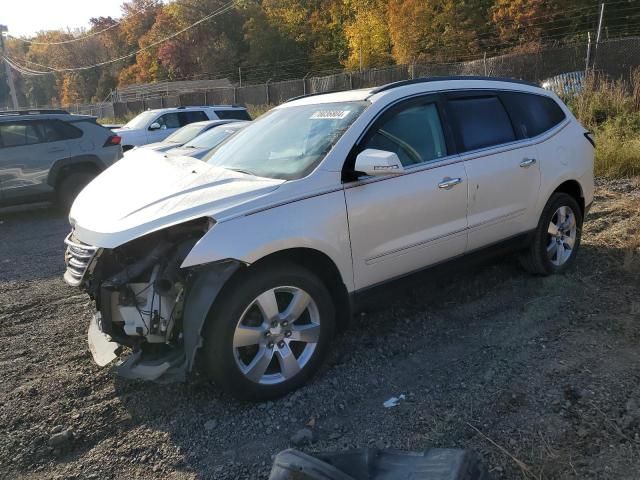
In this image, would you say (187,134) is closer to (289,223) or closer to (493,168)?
(493,168)

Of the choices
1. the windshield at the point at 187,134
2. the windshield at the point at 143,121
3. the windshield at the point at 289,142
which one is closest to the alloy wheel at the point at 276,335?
the windshield at the point at 289,142

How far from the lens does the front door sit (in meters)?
3.50

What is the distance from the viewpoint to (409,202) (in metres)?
3.68

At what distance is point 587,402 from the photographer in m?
3.05

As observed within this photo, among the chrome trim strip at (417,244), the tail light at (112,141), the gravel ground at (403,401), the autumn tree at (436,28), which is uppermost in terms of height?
the autumn tree at (436,28)

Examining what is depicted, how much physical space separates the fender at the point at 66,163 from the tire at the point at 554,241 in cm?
748

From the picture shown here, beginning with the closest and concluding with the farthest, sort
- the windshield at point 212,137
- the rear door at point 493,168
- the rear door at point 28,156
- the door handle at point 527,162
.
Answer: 1. the rear door at point 493,168
2. the door handle at point 527,162
3. the rear door at point 28,156
4. the windshield at point 212,137

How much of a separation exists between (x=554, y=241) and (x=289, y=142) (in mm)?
2677

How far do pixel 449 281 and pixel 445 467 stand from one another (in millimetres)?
3093

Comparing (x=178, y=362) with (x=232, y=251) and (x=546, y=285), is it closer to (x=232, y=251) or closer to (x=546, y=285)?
(x=232, y=251)

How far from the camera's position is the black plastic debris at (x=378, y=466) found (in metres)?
1.89

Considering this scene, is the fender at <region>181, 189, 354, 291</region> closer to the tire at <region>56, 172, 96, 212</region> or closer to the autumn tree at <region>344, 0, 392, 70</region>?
the tire at <region>56, 172, 96, 212</region>

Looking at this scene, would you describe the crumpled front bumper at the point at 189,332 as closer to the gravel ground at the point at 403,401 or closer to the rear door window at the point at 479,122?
the gravel ground at the point at 403,401

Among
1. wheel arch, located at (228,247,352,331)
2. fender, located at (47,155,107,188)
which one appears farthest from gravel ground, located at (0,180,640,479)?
fender, located at (47,155,107,188)
